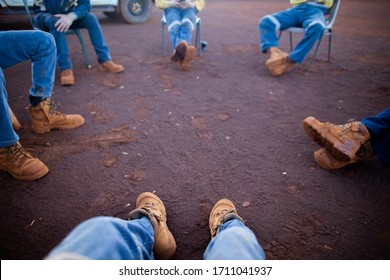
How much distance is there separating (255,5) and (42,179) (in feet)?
31.3

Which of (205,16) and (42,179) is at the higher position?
(205,16)

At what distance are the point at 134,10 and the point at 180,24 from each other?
3.09 meters

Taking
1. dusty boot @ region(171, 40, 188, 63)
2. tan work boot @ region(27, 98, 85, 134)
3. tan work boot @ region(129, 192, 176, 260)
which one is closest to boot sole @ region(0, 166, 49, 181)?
tan work boot @ region(27, 98, 85, 134)

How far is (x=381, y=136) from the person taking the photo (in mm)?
1766

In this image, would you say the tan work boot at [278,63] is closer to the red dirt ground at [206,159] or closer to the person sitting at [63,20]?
the red dirt ground at [206,159]

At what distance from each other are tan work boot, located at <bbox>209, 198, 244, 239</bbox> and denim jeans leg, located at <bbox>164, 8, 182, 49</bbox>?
268cm

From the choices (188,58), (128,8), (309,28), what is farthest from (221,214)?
(128,8)

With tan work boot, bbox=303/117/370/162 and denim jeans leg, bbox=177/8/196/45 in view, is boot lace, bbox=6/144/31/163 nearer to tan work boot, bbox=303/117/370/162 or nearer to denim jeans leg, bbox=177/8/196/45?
tan work boot, bbox=303/117/370/162

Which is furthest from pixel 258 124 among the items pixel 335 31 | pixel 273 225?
pixel 335 31

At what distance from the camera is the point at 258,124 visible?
2.40 m

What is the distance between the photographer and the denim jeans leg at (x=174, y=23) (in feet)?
11.4

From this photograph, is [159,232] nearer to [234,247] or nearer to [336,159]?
[234,247]
